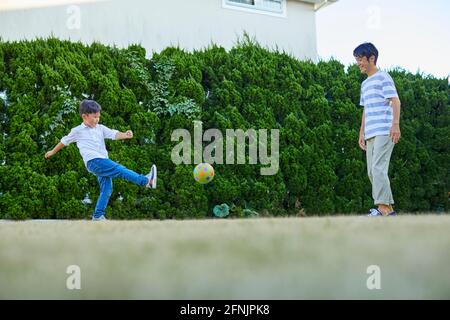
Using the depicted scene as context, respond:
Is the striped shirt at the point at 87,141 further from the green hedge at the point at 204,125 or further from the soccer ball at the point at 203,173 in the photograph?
the soccer ball at the point at 203,173

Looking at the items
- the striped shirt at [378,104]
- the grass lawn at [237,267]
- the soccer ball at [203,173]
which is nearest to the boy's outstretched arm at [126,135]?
the soccer ball at [203,173]

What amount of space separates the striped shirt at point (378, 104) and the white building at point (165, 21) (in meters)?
3.83

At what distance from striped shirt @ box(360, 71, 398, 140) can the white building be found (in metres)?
3.83

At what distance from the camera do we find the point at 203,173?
281 inches

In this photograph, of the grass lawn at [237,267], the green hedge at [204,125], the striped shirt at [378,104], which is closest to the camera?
the grass lawn at [237,267]

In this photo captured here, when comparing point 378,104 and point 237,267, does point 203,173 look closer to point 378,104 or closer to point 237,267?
point 378,104

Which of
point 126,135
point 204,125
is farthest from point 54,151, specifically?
point 204,125

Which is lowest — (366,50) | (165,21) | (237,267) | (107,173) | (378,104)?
(237,267)

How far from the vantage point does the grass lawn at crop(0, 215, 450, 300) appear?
5.39ft

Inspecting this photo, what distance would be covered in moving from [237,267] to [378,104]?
14.7 feet

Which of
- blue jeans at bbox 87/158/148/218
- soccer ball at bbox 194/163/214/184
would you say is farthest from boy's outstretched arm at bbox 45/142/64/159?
soccer ball at bbox 194/163/214/184

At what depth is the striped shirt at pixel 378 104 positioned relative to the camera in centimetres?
587

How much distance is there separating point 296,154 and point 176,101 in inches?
81.0

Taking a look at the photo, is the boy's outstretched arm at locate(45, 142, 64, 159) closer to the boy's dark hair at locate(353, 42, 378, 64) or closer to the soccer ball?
the soccer ball
